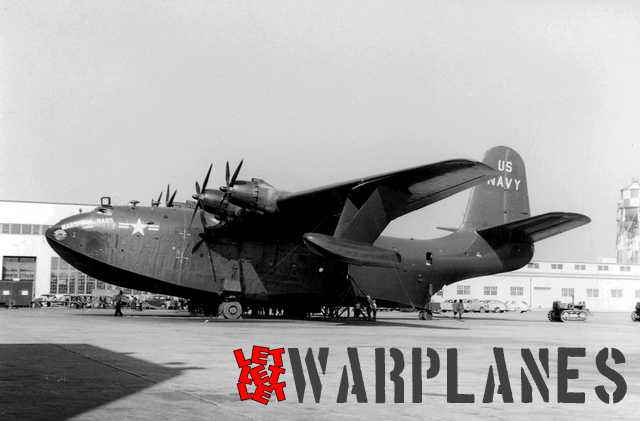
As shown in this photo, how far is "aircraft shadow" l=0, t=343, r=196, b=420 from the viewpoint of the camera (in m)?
7.79

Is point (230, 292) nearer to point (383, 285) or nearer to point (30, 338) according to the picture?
point (383, 285)

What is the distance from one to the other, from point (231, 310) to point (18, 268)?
4554 cm

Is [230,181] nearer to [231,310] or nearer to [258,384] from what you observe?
[231,310]

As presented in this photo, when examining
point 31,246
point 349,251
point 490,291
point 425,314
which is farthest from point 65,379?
point 490,291

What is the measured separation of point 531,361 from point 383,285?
1887cm

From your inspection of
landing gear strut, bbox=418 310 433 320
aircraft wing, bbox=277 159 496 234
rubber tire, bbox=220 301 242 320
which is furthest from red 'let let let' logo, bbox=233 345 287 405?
landing gear strut, bbox=418 310 433 320

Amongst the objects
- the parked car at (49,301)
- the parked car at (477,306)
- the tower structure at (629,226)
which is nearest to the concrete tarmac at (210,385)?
the parked car at (49,301)

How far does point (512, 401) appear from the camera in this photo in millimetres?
9055

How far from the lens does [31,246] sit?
68.4 m

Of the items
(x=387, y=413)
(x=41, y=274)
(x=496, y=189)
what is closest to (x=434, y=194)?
(x=496, y=189)

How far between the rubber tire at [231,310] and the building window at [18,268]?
44.6 metres

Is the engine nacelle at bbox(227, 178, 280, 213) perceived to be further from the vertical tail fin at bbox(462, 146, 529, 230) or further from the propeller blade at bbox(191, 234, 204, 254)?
the vertical tail fin at bbox(462, 146, 529, 230)

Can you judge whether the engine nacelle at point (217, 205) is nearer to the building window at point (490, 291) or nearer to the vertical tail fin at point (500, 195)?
the vertical tail fin at point (500, 195)

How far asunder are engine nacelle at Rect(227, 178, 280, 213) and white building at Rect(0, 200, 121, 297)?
4557 centimetres
